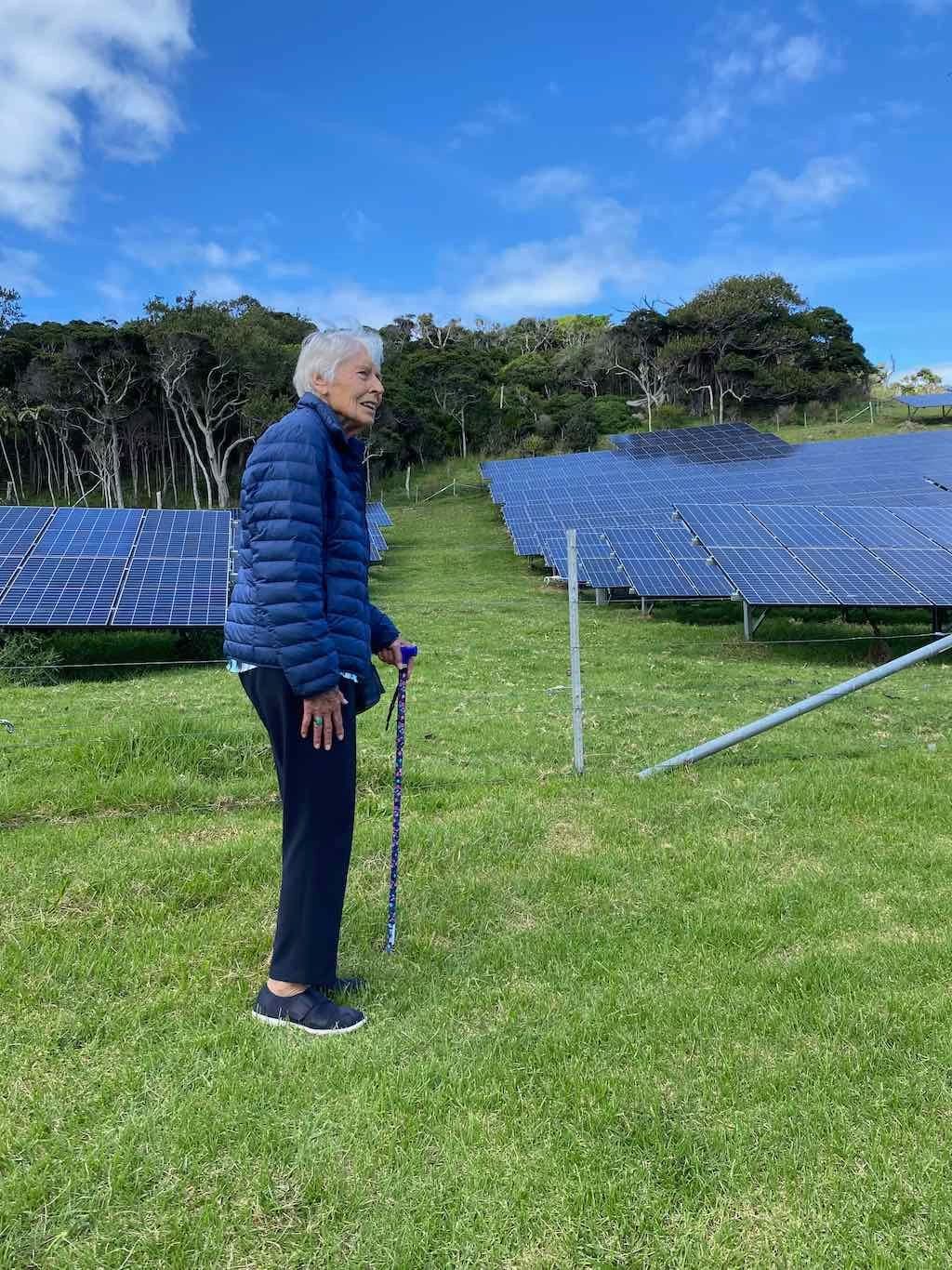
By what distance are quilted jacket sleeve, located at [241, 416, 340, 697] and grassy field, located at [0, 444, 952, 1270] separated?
1138 mm

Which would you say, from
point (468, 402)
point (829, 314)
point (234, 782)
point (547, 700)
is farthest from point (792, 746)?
point (829, 314)

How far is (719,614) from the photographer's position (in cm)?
1619

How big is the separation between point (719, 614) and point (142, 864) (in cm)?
1394

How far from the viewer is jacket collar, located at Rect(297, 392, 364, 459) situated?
2631 millimetres

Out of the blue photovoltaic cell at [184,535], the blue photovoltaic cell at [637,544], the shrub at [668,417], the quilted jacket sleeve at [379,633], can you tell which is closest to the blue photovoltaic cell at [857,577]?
the blue photovoltaic cell at [637,544]

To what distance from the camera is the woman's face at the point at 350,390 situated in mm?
2691

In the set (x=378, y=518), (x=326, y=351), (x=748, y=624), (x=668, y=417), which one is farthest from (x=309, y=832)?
(x=668, y=417)

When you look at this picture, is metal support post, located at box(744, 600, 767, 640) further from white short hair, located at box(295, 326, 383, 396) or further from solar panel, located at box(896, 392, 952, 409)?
solar panel, located at box(896, 392, 952, 409)

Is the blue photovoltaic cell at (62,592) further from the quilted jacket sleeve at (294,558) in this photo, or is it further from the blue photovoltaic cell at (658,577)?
the quilted jacket sleeve at (294,558)

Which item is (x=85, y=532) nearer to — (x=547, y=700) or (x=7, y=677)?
(x=7, y=677)

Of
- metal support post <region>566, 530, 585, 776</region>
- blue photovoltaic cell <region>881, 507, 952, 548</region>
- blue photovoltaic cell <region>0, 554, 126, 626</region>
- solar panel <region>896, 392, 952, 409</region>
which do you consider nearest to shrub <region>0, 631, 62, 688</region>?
blue photovoltaic cell <region>0, 554, 126, 626</region>

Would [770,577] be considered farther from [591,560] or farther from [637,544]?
[591,560]

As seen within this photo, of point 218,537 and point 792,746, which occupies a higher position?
point 218,537

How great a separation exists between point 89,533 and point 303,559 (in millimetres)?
14577
